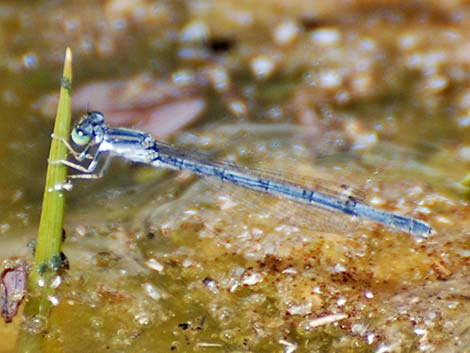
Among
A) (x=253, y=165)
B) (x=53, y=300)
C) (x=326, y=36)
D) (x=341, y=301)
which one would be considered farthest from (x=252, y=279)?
(x=326, y=36)

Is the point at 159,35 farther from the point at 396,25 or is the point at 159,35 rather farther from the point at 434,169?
the point at 434,169

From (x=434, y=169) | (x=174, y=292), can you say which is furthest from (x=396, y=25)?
(x=174, y=292)

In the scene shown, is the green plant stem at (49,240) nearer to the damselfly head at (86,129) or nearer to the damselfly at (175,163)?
the damselfly at (175,163)

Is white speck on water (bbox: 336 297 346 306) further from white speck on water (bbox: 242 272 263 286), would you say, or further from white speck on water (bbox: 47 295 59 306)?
white speck on water (bbox: 47 295 59 306)

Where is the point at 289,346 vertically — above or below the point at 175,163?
below

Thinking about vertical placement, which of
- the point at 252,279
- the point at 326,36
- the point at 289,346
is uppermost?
the point at 326,36

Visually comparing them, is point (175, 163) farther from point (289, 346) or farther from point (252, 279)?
point (289, 346)

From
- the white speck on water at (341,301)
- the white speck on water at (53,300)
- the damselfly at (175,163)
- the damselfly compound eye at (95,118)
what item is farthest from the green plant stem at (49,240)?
the white speck on water at (341,301)
